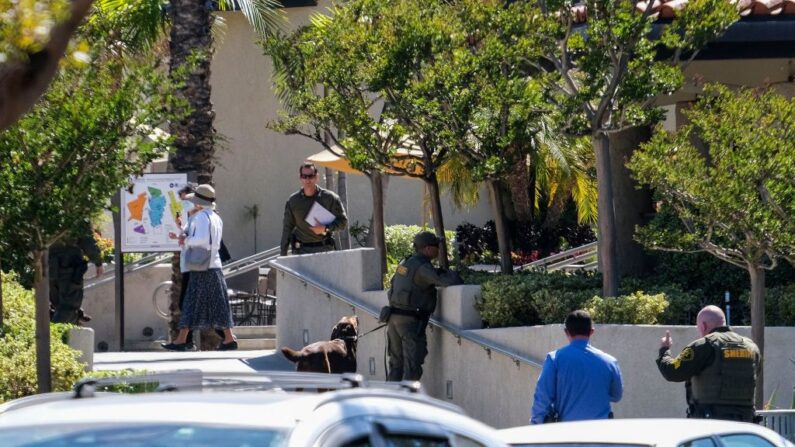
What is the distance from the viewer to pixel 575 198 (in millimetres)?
25938

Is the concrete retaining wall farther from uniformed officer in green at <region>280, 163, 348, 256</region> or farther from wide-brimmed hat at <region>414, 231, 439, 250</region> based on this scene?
wide-brimmed hat at <region>414, 231, 439, 250</region>

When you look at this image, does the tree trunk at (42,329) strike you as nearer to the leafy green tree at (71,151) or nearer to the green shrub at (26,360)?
the leafy green tree at (71,151)

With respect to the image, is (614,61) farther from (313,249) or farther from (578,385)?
(313,249)

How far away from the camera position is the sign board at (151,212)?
55.2 feet

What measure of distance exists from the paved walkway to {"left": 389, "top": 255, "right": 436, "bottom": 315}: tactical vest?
1.85 metres

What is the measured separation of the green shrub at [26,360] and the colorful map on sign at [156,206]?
3903 mm

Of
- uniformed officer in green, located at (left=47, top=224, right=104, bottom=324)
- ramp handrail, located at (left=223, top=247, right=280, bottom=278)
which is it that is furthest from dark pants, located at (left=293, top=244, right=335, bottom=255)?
ramp handrail, located at (left=223, top=247, right=280, bottom=278)

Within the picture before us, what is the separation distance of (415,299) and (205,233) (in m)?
2.76

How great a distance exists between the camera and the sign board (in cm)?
1683

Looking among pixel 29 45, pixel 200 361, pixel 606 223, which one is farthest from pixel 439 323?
pixel 29 45

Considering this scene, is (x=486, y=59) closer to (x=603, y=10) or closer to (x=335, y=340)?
(x=603, y=10)

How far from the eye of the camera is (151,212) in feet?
55.3

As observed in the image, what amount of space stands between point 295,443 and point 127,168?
6975 mm

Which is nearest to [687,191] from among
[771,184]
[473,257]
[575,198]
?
[771,184]
